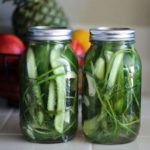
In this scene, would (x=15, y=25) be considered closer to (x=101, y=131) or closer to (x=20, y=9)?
(x=20, y=9)

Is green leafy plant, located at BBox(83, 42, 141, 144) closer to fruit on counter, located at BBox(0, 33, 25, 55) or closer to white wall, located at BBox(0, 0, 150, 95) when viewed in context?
fruit on counter, located at BBox(0, 33, 25, 55)

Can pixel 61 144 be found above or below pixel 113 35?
below

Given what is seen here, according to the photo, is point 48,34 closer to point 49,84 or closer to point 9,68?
point 49,84

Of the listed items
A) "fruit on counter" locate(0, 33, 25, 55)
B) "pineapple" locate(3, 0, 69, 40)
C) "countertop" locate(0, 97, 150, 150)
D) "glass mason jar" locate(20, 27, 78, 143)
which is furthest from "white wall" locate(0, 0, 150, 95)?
"glass mason jar" locate(20, 27, 78, 143)

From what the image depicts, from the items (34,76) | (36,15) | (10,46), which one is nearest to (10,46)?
(10,46)

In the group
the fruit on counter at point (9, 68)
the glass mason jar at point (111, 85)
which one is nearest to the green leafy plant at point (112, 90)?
the glass mason jar at point (111, 85)

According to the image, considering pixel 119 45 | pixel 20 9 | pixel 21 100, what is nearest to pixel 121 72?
pixel 119 45
